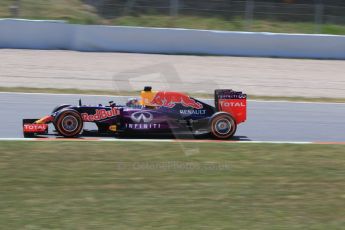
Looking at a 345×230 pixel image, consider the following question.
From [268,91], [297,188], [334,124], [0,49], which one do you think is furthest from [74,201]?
[0,49]

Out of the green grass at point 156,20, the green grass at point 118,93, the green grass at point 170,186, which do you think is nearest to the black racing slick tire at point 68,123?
the green grass at point 170,186

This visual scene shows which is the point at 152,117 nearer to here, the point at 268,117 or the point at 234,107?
the point at 234,107

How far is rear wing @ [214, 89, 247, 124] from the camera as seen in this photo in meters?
10.9

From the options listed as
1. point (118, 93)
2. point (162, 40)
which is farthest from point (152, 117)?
point (162, 40)

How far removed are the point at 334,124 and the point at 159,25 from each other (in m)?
11.6

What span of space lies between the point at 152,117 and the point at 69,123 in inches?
52.2

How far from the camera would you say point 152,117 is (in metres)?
10.6

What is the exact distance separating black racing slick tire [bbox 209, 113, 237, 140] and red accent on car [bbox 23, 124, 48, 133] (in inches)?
105

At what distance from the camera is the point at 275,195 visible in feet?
24.9

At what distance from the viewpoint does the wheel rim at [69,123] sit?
10312 millimetres

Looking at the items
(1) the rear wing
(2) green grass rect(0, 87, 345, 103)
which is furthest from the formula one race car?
(2) green grass rect(0, 87, 345, 103)

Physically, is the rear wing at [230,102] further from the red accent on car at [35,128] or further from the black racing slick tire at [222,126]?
the red accent on car at [35,128]

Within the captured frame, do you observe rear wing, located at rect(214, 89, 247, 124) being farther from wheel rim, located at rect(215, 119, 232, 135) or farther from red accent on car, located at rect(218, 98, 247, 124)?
wheel rim, located at rect(215, 119, 232, 135)

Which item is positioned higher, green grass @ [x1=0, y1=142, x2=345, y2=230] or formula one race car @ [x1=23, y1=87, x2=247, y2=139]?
formula one race car @ [x1=23, y1=87, x2=247, y2=139]
